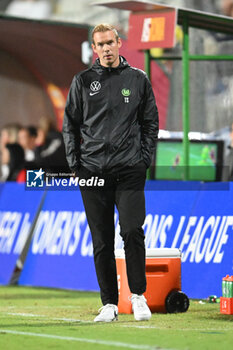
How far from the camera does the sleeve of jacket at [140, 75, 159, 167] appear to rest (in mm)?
8961

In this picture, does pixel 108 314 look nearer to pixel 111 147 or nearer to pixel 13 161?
pixel 111 147

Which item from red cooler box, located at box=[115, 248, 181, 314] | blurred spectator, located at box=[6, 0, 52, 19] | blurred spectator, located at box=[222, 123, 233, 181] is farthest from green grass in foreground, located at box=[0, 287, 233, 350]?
blurred spectator, located at box=[6, 0, 52, 19]

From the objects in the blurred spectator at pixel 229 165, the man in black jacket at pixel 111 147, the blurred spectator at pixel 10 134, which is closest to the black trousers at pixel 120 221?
the man in black jacket at pixel 111 147

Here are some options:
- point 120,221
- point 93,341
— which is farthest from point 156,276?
point 93,341

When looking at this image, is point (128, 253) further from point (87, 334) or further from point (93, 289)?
point (93, 289)

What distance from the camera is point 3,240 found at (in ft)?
50.3

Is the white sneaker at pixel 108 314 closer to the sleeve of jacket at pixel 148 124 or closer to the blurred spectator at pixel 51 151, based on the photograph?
the sleeve of jacket at pixel 148 124

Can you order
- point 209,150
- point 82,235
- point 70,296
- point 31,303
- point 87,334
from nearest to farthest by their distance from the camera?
point 87,334 → point 31,303 → point 70,296 → point 82,235 → point 209,150

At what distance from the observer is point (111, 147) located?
8.83 m

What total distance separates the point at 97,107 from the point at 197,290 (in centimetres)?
330

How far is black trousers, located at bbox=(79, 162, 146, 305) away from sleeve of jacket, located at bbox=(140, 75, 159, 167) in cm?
11

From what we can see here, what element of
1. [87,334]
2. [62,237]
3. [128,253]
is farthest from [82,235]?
[87,334]

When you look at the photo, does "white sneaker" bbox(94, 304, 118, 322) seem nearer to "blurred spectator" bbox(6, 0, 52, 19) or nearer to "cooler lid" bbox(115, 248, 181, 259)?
"cooler lid" bbox(115, 248, 181, 259)

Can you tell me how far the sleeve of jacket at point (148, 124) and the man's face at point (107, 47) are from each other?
0.33 meters
